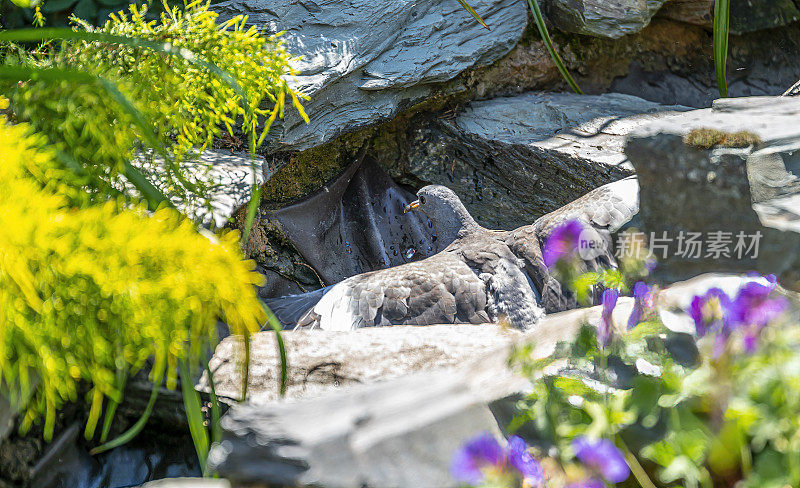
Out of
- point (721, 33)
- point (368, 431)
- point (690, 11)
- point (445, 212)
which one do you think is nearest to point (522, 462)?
point (368, 431)

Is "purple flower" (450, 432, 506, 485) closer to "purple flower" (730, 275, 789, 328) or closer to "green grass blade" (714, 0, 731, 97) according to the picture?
"purple flower" (730, 275, 789, 328)

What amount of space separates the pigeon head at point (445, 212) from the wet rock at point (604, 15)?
1172mm

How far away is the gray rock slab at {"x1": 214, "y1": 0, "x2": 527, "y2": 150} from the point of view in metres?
2.71

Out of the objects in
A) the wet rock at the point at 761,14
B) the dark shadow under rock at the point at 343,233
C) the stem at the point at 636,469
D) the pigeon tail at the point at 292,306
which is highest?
the stem at the point at 636,469

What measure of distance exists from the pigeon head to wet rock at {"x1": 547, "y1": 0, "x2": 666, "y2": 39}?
1.17 meters

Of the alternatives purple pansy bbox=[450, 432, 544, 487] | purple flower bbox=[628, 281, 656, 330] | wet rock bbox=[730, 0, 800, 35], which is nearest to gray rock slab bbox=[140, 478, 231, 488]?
purple pansy bbox=[450, 432, 544, 487]

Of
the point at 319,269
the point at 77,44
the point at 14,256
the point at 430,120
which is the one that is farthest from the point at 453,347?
the point at 430,120

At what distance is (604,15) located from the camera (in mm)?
3221

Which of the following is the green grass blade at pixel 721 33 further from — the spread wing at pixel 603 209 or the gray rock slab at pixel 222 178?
the gray rock slab at pixel 222 178

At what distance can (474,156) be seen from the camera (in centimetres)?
318

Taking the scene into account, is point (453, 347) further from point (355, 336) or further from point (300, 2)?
point (300, 2)

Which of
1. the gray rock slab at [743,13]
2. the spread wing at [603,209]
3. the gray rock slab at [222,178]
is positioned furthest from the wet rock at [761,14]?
the gray rock slab at [222,178]

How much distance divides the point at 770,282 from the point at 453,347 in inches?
28.6

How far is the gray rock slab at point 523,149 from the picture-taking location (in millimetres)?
2873
